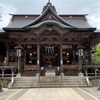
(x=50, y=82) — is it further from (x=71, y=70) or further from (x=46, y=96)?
(x=46, y=96)

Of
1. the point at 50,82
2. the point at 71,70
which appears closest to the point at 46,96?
the point at 50,82

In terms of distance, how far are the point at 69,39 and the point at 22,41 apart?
6177 mm

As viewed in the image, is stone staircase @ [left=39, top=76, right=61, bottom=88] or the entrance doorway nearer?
stone staircase @ [left=39, top=76, right=61, bottom=88]

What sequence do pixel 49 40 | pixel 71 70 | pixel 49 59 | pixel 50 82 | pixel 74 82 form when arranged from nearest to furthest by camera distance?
1. pixel 74 82
2. pixel 50 82
3. pixel 49 40
4. pixel 71 70
5. pixel 49 59

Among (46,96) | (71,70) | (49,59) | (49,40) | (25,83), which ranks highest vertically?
(49,40)

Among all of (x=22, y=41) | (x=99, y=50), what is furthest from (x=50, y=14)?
(x=99, y=50)

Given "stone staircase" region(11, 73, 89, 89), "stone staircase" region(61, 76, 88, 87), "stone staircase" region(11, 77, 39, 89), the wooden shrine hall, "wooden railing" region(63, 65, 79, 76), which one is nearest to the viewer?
"stone staircase" region(11, 77, 39, 89)

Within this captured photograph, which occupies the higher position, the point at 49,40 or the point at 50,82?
the point at 49,40

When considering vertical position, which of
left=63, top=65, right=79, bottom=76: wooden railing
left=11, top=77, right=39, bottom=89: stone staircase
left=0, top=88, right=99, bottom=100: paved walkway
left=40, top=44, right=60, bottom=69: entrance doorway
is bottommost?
left=0, top=88, right=99, bottom=100: paved walkway

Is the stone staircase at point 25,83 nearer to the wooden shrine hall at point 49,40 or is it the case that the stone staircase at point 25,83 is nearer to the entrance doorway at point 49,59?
the wooden shrine hall at point 49,40

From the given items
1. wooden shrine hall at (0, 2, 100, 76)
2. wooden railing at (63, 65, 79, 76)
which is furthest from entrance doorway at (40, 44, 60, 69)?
wooden railing at (63, 65, 79, 76)

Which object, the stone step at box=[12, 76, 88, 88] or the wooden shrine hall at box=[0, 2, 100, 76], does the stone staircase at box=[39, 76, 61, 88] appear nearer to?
the stone step at box=[12, 76, 88, 88]

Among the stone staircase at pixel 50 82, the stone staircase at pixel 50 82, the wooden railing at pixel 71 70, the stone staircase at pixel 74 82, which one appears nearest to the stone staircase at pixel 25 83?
the stone staircase at pixel 50 82

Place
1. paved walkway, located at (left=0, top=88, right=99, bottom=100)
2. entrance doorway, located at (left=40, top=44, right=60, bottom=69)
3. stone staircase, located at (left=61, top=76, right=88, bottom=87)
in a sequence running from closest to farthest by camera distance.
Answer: paved walkway, located at (left=0, top=88, right=99, bottom=100) → stone staircase, located at (left=61, top=76, right=88, bottom=87) → entrance doorway, located at (left=40, top=44, right=60, bottom=69)
